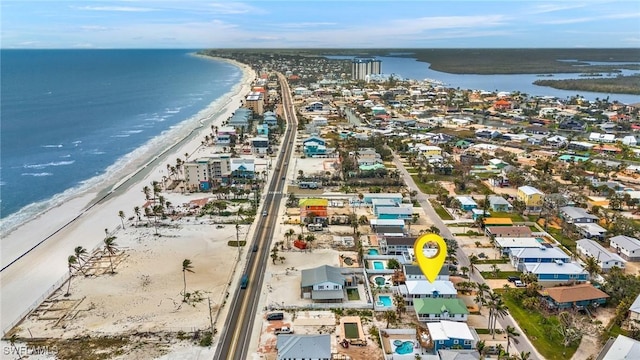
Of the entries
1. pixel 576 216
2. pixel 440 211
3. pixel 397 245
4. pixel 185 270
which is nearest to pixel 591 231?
pixel 576 216

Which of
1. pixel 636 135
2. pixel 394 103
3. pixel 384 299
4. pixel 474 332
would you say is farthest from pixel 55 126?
pixel 636 135

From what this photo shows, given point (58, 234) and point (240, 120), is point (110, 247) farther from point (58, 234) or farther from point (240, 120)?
point (240, 120)

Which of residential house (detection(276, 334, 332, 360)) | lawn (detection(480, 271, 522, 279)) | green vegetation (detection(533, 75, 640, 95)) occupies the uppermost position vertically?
green vegetation (detection(533, 75, 640, 95))

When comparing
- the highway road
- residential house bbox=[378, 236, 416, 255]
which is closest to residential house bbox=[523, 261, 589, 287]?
residential house bbox=[378, 236, 416, 255]

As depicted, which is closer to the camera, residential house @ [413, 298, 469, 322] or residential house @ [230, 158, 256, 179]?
residential house @ [413, 298, 469, 322]

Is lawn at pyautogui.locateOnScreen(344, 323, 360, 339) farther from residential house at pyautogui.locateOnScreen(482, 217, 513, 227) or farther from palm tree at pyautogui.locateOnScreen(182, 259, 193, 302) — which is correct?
residential house at pyautogui.locateOnScreen(482, 217, 513, 227)

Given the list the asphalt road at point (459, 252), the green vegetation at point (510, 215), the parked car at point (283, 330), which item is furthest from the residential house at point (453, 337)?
the green vegetation at point (510, 215)
